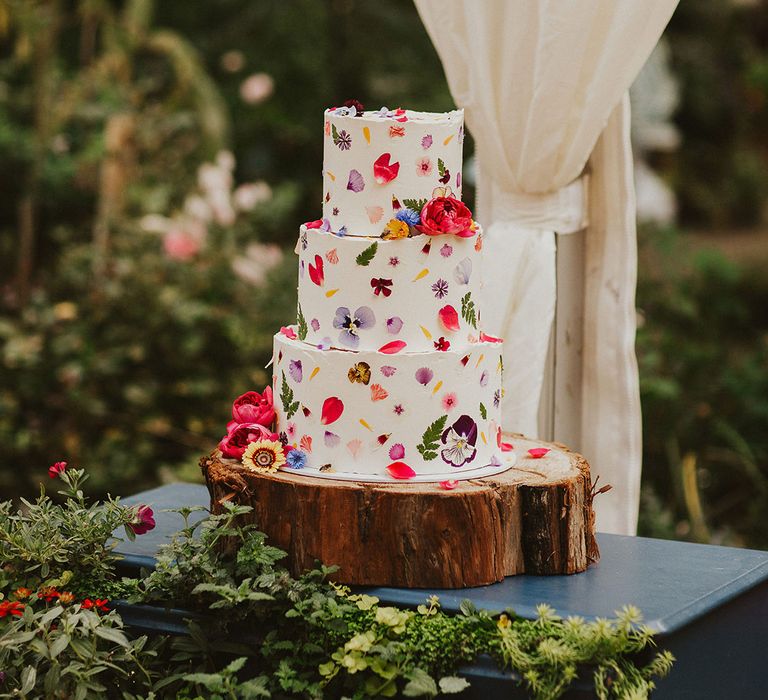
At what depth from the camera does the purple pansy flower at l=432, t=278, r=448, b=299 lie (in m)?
2.70

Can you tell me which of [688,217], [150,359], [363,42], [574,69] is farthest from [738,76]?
[574,69]

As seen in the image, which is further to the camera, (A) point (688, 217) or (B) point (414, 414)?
(A) point (688, 217)

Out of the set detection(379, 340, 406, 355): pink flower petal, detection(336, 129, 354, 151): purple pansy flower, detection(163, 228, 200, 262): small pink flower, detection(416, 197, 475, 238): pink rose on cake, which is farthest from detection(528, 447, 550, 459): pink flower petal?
detection(163, 228, 200, 262): small pink flower

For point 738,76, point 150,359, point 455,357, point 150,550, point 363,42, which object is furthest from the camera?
point 738,76

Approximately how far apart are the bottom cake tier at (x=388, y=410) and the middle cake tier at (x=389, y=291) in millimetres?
44

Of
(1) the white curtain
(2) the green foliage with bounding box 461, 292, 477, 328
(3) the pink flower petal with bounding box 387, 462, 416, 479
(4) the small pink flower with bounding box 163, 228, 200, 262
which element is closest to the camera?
(3) the pink flower petal with bounding box 387, 462, 416, 479

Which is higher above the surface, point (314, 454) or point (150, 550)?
point (314, 454)

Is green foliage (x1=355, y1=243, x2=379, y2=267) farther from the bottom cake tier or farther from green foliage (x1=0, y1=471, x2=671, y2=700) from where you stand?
green foliage (x1=0, y1=471, x2=671, y2=700)

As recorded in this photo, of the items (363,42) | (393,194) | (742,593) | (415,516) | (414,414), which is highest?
(363,42)

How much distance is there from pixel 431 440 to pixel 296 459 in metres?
0.30

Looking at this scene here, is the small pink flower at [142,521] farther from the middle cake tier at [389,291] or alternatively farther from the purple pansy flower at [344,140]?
the purple pansy flower at [344,140]

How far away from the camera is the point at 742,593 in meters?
2.69

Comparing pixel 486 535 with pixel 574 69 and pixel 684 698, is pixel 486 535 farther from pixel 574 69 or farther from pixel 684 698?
pixel 574 69

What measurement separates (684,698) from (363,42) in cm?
591
